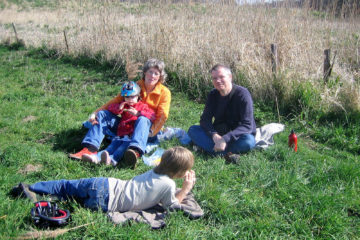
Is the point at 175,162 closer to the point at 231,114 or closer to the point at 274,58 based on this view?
the point at 231,114

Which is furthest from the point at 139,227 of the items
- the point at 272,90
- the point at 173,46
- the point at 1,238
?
the point at 173,46

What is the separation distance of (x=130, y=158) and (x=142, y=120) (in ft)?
1.96

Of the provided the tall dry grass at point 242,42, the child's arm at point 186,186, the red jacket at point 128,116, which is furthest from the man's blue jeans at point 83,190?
the tall dry grass at point 242,42

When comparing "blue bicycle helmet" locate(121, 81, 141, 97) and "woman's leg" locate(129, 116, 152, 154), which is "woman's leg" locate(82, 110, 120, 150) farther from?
"woman's leg" locate(129, 116, 152, 154)

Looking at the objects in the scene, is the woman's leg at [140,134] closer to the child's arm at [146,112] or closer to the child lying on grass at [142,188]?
the child's arm at [146,112]

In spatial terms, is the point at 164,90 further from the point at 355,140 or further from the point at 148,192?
the point at 355,140

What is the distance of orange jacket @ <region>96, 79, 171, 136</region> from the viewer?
14.0 feet

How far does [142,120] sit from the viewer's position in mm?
3982

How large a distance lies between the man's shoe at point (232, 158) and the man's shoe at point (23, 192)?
84.6 inches

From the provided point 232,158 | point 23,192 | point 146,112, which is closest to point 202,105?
point 146,112

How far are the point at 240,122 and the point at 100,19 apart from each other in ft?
20.0

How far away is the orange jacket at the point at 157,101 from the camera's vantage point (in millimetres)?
4278

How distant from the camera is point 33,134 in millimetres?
4605

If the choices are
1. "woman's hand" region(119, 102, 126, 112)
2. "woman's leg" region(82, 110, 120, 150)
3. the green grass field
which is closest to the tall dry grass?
the green grass field
